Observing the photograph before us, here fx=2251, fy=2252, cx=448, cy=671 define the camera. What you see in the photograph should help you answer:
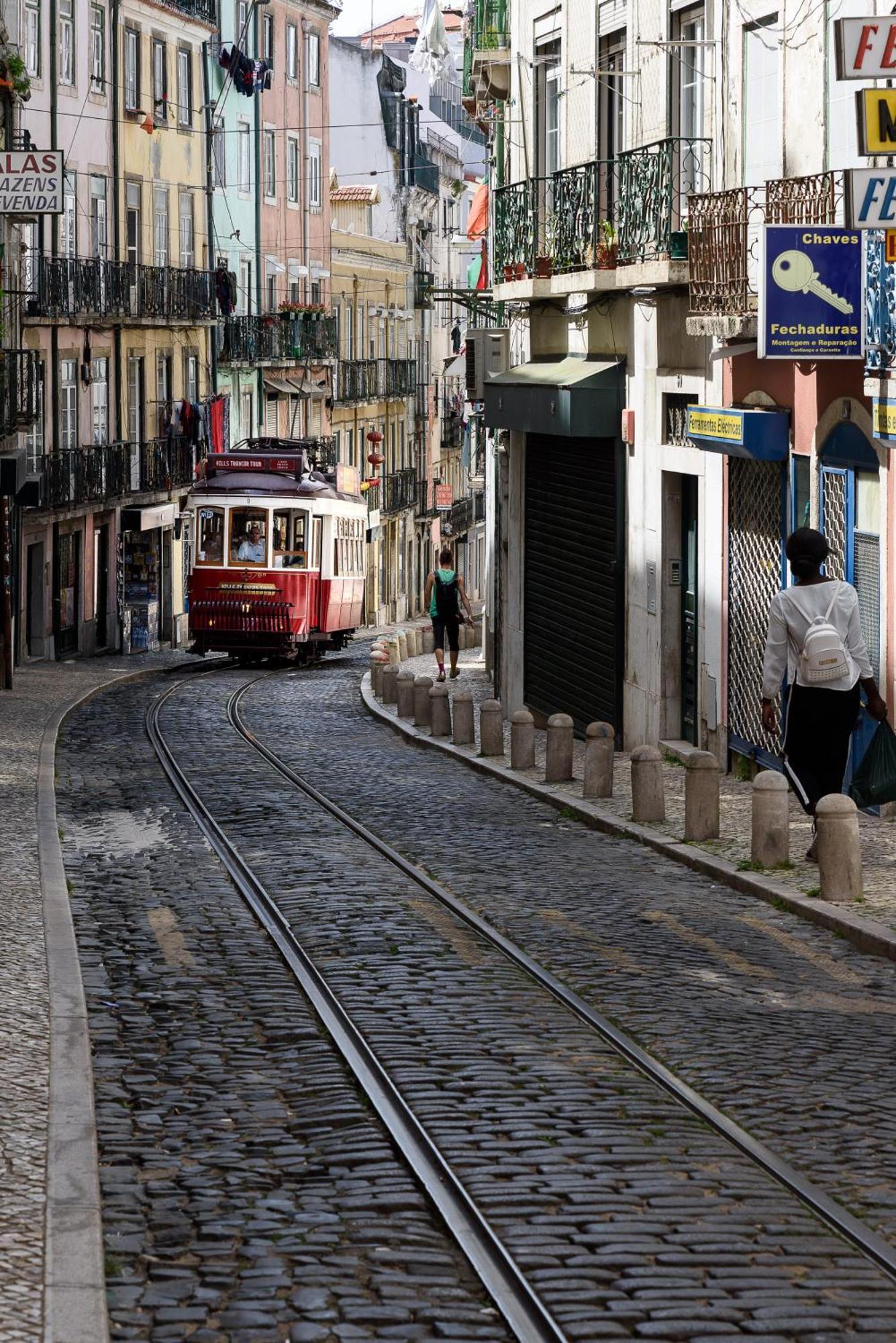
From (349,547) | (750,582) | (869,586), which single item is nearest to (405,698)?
(750,582)

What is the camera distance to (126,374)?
49594 mm

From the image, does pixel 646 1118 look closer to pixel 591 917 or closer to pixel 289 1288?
pixel 289 1288

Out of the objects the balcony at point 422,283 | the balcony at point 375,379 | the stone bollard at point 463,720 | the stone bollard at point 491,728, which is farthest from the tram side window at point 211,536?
the balcony at point 422,283

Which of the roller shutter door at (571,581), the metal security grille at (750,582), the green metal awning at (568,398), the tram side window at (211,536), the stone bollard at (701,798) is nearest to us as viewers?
the stone bollard at (701,798)

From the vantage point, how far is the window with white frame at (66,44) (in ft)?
148

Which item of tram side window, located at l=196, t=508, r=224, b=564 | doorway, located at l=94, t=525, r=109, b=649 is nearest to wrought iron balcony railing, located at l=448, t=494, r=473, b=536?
doorway, located at l=94, t=525, r=109, b=649

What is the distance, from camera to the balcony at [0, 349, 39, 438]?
36.1 metres

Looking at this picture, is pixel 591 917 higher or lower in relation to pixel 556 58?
lower

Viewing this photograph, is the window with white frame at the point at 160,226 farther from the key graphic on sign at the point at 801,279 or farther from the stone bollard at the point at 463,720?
the key graphic on sign at the point at 801,279

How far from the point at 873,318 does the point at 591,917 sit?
16.3ft

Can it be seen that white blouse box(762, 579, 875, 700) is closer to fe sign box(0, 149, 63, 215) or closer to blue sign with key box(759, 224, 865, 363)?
blue sign with key box(759, 224, 865, 363)

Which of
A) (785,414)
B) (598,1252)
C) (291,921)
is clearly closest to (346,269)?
(785,414)

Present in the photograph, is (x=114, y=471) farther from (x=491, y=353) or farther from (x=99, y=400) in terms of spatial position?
(x=491, y=353)

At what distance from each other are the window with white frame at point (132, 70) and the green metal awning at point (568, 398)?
29.0 meters
